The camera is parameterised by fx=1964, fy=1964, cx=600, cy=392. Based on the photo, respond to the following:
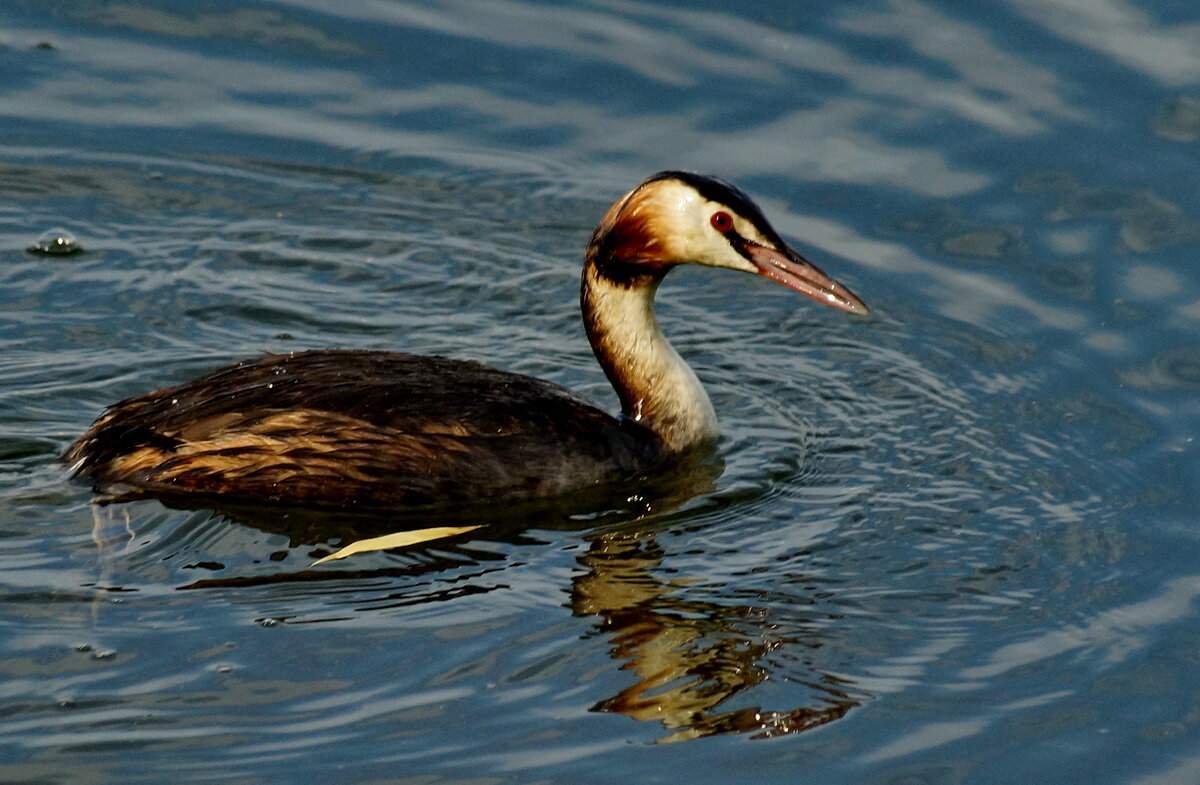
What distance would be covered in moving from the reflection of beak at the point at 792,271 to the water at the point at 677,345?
80cm

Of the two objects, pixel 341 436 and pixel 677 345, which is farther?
pixel 677 345

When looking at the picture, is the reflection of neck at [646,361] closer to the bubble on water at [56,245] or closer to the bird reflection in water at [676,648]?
the bird reflection in water at [676,648]

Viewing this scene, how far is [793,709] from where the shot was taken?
6.99 metres

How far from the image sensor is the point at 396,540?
8.01 m

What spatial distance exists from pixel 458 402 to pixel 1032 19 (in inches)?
224

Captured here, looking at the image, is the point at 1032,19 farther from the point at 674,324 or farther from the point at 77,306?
the point at 77,306

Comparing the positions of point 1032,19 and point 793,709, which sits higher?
point 1032,19

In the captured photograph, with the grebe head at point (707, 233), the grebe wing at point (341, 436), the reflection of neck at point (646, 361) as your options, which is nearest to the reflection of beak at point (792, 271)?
the grebe head at point (707, 233)

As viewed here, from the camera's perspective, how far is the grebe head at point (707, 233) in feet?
28.2

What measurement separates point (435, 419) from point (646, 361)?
48.3 inches

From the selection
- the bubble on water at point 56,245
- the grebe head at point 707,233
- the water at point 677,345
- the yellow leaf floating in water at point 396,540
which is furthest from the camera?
the bubble on water at point 56,245

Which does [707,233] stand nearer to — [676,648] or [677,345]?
[677,345]

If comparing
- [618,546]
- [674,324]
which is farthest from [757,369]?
[618,546]

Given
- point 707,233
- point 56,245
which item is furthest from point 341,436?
point 56,245
